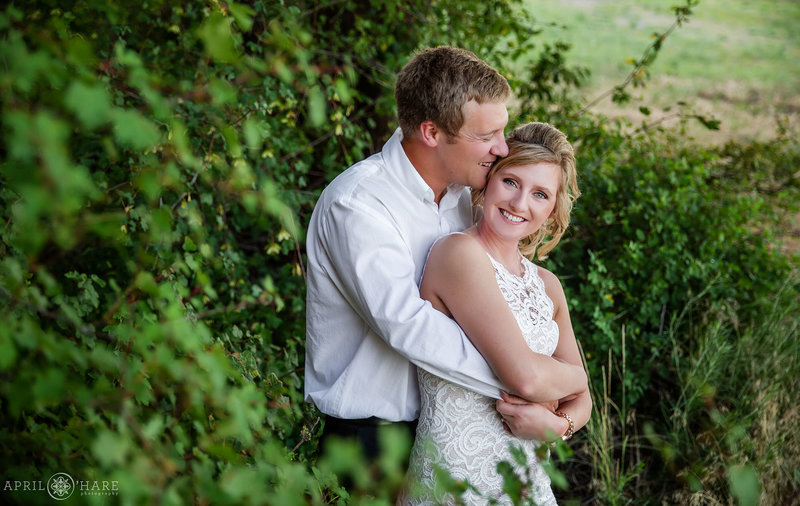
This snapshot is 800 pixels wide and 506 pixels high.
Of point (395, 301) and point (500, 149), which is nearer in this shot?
point (395, 301)

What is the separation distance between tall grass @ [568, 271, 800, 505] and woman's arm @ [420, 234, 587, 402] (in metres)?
1.35

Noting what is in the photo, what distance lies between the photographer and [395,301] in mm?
1967

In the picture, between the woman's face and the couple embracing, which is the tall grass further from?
the woman's face

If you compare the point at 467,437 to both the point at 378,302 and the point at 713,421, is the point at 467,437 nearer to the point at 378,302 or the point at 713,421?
the point at 378,302

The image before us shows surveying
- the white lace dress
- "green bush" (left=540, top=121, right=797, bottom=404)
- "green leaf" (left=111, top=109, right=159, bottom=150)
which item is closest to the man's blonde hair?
the white lace dress

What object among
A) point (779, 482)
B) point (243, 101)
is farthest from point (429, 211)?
point (779, 482)

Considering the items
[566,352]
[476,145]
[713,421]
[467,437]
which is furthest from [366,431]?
[713,421]

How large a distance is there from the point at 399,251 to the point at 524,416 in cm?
62

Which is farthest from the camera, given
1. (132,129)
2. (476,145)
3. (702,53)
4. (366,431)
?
(702,53)

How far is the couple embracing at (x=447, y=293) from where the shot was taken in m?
1.99

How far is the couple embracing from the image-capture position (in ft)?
6.53

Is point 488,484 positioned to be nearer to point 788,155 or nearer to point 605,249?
point 605,249

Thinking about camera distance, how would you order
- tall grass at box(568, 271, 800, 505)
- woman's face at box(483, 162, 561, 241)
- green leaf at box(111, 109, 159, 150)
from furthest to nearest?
tall grass at box(568, 271, 800, 505), woman's face at box(483, 162, 561, 241), green leaf at box(111, 109, 159, 150)

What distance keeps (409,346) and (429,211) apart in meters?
0.55
